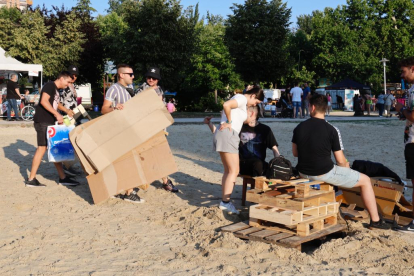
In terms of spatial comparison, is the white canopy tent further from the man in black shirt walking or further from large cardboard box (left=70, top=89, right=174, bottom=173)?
large cardboard box (left=70, top=89, right=174, bottom=173)

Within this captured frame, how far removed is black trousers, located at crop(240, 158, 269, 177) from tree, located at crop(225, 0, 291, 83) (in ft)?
106

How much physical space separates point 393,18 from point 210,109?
3499 cm

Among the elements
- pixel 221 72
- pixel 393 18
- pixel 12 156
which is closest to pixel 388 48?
pixel 393 18

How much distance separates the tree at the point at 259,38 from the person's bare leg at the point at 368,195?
33.5 metres

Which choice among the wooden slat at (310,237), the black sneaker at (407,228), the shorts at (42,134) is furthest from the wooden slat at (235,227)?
the shorts at (42,134)

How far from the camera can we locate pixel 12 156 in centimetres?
1141

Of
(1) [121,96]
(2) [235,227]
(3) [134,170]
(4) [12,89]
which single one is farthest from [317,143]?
(4) [12,89]

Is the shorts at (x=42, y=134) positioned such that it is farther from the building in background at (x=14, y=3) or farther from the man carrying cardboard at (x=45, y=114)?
the building in background at (x=14, y=3)

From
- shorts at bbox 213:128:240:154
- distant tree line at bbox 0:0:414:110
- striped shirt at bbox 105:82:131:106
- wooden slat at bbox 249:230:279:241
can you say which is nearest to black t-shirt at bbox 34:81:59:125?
striped shirt at bbox 105:82:131:106

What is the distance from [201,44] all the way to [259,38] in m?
5.02

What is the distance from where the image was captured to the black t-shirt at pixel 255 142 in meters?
6.78

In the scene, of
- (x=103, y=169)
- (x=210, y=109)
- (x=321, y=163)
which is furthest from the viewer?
(x=210, y=109)

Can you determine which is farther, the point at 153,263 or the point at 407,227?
the point at 407,227

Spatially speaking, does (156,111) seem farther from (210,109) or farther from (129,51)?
(210,109)
